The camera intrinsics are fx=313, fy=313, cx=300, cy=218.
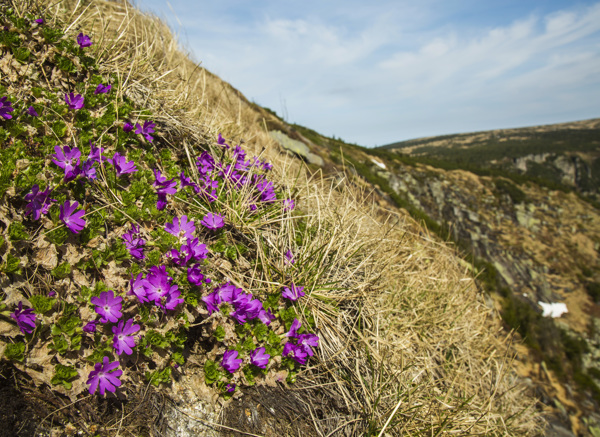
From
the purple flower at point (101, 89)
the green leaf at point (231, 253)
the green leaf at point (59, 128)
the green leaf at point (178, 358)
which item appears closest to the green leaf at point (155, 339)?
the green leaf at point (178, 358)

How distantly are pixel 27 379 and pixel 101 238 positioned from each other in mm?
819

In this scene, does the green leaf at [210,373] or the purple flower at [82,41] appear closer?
the green leaf at [210,373]

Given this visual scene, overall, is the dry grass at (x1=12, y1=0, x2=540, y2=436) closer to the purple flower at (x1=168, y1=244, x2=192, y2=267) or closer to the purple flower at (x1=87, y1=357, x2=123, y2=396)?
the purple flower at (x1=168, y1=244, x2=192, y2=267)

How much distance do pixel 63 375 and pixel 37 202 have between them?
0.99m

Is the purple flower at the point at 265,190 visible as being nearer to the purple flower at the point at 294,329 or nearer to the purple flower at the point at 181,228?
the purple flower at the point at 181,228

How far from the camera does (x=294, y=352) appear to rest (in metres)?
2.24

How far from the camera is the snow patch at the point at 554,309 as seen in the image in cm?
1464

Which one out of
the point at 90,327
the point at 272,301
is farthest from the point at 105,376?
the point at 272,301

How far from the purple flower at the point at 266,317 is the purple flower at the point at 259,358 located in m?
0.20

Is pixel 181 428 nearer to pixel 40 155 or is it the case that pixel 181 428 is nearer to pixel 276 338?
pixel 276 338

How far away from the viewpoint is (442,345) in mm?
3461

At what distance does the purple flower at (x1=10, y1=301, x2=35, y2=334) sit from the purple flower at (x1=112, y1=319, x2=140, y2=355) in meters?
0.36

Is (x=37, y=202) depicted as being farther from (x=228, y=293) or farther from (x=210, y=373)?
(x=210, y=373)

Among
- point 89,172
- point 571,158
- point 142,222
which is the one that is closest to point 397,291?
point 142,222
